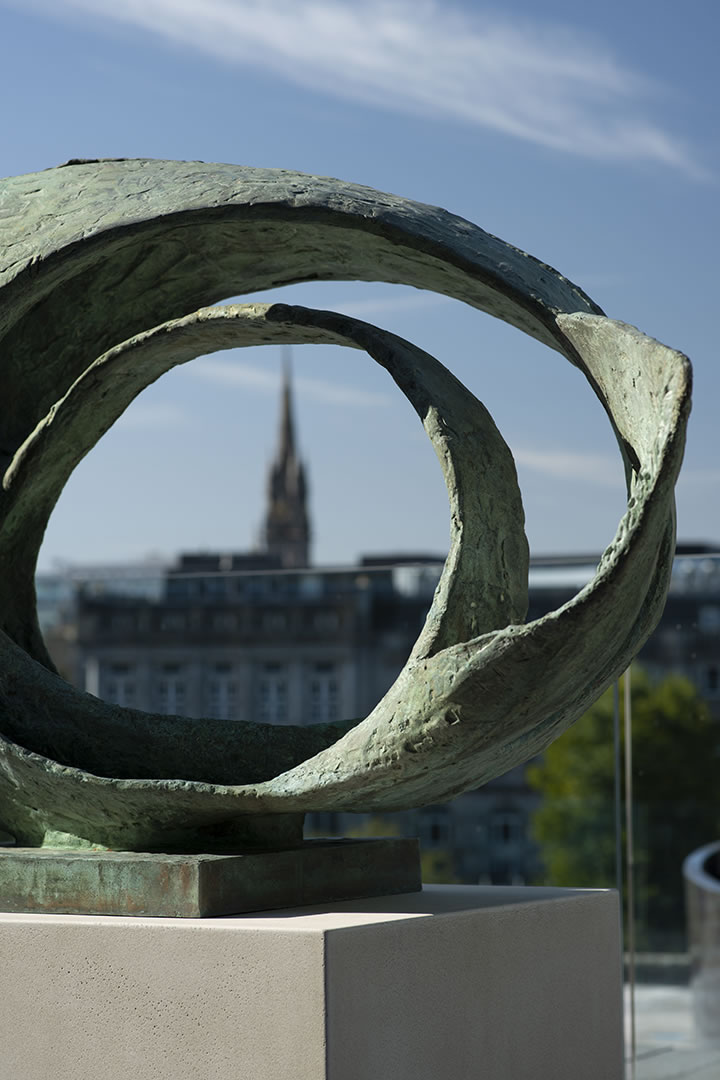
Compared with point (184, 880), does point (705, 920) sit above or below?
below

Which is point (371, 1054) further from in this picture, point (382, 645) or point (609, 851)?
point (382, 645)

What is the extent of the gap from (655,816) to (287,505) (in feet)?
256

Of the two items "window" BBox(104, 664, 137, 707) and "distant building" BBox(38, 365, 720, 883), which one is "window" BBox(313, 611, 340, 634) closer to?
"distant building" BBox(38, 365, 720, 883)

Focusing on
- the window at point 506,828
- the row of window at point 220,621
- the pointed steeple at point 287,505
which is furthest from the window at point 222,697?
the pointed steeple at point 287,505

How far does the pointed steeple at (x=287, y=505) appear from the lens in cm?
8500

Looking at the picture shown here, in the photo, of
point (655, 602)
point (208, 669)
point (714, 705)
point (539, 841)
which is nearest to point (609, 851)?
point (539, 841)

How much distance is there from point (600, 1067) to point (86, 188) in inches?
148

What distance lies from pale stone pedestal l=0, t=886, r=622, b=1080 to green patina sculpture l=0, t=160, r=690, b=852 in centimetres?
49

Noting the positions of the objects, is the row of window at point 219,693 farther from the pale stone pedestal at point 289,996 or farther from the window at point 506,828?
the pale stone pedestal at point 289,996

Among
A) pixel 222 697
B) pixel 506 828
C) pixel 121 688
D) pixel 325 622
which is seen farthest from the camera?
pixel 325 622

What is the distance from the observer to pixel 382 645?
65.4ft

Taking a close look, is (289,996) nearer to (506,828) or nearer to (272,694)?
(506,828)

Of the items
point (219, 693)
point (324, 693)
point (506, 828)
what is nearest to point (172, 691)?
point (219, 693)

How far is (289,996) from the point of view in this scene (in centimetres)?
475
